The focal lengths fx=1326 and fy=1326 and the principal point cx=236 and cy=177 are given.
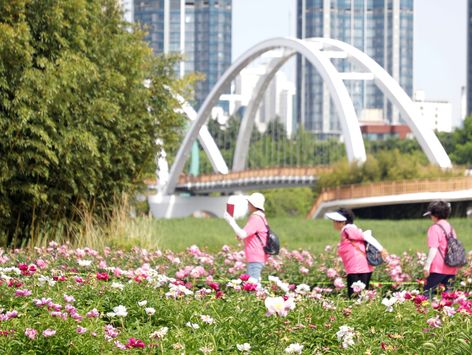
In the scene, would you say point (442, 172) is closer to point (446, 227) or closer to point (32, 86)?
point (32, 86)

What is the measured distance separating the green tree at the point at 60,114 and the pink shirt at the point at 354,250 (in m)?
7.73

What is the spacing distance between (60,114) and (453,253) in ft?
31.5

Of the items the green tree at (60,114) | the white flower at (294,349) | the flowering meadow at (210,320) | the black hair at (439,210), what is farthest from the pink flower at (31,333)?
the green tree at (60,114)

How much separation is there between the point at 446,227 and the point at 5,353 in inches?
208

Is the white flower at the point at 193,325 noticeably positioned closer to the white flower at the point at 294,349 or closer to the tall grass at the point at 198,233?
the white flower at the point at 294,349

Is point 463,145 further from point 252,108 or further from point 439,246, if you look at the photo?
point 439,246

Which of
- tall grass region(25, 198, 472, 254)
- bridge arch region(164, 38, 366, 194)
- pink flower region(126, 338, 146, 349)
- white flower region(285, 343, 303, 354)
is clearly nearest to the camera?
white flower region(285, 343, 303, 354)

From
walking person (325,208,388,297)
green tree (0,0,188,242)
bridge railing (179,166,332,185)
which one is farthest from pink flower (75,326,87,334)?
bridge railing (179,166,332,185)

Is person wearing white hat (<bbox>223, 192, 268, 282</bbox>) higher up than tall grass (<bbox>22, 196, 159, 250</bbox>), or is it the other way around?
person wearing white hat (<bbox>223, 192, 268, 282</bbox>)

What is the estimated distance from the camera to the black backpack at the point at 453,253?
1144 centimetres

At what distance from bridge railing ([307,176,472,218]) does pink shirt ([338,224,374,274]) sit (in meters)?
49.4

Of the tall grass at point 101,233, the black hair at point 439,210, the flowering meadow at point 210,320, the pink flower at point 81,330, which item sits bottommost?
the tall grass at point 101,233

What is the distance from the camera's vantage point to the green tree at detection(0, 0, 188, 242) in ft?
61.7

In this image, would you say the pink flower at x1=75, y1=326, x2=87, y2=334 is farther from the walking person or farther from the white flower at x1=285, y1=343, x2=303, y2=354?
the walking person
